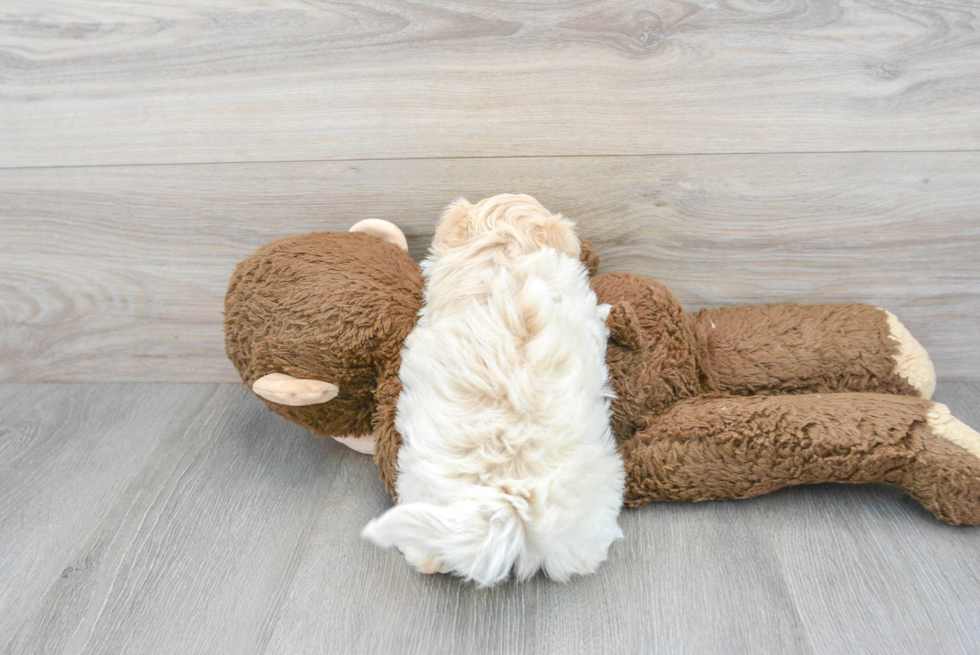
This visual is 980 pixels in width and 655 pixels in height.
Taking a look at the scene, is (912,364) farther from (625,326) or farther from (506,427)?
(506,427)

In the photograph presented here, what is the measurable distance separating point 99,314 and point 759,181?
3.15 feet

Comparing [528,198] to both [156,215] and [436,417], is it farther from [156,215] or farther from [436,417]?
[156,215]

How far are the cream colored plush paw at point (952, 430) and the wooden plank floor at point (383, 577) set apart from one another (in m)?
0.10

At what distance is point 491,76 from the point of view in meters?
0.77

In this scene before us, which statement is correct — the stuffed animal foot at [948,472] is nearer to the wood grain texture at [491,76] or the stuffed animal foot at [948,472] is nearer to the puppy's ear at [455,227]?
the wood grain texture at [491,76]

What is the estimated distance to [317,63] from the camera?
781 millimetres

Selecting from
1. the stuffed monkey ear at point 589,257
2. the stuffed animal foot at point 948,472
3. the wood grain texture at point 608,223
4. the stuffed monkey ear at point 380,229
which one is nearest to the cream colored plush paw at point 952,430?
the stuffed animal foot at point 948,472

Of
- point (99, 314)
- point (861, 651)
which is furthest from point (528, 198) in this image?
point (99, 314)

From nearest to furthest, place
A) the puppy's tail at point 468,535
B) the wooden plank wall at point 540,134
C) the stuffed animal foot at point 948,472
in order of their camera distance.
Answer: the puppy's tail at point 468,535
the stuffed animal foot at point 948,472
the wooden plank wall at point 540,134

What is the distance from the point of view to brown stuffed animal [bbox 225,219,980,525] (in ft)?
2.17

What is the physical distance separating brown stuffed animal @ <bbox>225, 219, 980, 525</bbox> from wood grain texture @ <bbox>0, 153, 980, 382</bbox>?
0.24 ft

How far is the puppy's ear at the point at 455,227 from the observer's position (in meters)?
0.71

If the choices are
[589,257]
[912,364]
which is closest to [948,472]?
[912,364]

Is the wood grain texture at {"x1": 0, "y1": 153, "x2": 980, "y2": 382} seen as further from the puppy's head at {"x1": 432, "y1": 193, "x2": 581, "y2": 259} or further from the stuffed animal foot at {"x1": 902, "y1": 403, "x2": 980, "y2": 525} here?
the stuffed animal foot at {"x1": 902, "y1": 403, "x2": 980, "y2": 525}
